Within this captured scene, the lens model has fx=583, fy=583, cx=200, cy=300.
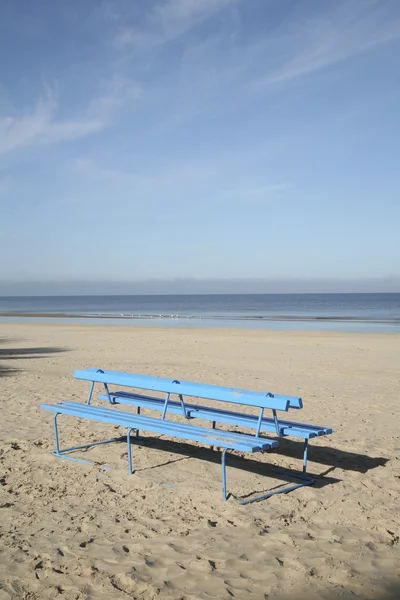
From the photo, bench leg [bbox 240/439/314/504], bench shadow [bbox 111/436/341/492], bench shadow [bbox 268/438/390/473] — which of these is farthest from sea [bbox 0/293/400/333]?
bench leg [bbox 240/439/314/504]

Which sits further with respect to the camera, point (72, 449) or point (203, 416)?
point (72, 449)

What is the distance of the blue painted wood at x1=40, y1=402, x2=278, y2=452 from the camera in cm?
467

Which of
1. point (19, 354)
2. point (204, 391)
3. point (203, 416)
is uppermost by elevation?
point (204, 391)

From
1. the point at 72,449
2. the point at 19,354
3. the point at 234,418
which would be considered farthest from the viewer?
the point at 19,354

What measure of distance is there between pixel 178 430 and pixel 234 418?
2.58 feet

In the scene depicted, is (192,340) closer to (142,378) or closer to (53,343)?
(53,343)

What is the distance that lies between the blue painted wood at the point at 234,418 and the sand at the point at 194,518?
0.46 meters

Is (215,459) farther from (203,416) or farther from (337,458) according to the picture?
(337,458)

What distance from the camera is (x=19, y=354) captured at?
52.5ft

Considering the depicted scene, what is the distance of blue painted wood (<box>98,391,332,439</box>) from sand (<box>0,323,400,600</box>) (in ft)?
1.52

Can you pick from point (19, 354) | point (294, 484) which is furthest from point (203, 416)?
point (19, 354)

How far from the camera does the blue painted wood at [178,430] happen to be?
4.67m

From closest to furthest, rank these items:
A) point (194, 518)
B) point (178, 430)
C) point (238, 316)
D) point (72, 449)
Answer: point (194, 518) < point (178, 430) < point (72, 449) < point (238, 316)

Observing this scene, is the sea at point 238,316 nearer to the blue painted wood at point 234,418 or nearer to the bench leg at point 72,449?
the blue painted wood at point 234,418
